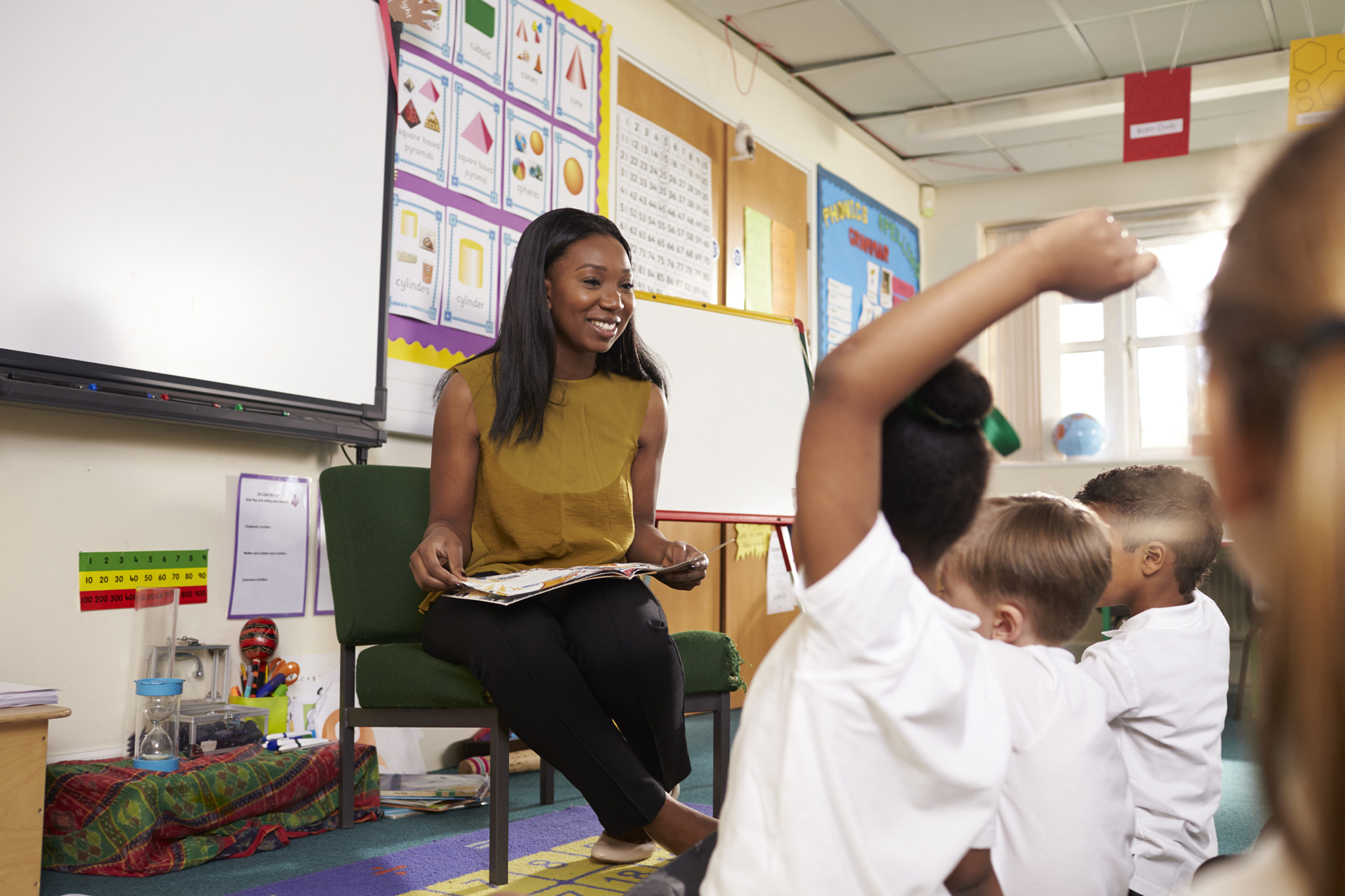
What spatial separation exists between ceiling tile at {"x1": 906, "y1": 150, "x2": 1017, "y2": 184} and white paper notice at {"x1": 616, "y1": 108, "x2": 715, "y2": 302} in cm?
182

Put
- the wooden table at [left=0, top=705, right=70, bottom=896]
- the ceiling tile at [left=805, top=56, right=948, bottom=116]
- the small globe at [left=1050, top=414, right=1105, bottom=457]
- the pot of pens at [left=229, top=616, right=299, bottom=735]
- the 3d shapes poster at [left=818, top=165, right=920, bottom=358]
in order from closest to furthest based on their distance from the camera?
the wooden table at [left=0, top=705, right=70, bottom=896], the pot of pens at [left=229, top=616, right=299, bottom=735], the ceiling tile at [left=805, top=56, right=948, bottom=116], the 3d shapes poster at [left=818, top=165, right=920, bottom=358], the small globe at [left=1050, top=414, right=1105, bottom=457]

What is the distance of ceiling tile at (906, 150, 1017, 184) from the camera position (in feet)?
15.9

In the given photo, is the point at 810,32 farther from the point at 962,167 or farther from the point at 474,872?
the point at 474,872

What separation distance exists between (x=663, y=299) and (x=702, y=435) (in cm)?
35

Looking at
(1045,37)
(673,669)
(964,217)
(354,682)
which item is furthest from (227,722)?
(964,217)

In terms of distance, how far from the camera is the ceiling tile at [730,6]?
133 inches

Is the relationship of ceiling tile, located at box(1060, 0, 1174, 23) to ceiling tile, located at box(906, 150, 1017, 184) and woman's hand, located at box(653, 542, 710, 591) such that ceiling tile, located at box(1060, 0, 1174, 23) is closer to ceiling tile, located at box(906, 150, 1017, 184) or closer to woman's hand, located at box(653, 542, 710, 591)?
ceiling tile, located at box(906, 150, 1017, 184)

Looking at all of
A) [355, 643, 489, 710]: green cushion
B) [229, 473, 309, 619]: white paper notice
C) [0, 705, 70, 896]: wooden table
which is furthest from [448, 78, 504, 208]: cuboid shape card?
[0, 705, 70, 896]: wooden table

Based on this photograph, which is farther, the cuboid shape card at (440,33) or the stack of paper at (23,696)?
the cuboid shape card at (440,33)

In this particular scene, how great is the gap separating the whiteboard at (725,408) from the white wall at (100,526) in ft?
2.59

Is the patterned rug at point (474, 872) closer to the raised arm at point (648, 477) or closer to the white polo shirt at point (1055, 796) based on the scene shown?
the raised arm at point (648, 477)

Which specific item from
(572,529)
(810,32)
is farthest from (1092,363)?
(572,529)

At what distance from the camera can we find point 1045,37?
3.70 m

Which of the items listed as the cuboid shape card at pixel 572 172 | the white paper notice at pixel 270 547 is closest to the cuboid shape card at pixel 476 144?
the cuboid shape card at pixel 572 172
